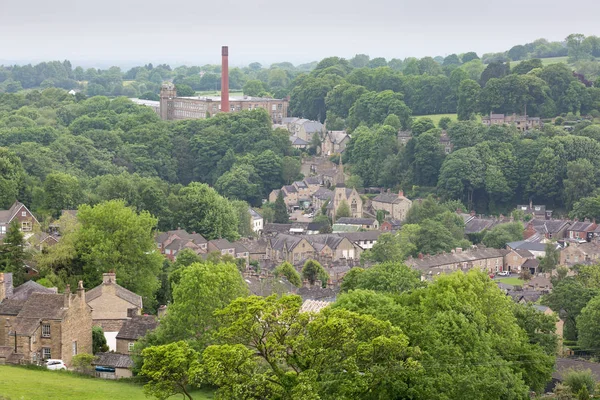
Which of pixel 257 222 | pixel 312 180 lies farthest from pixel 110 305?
pixel 312 180

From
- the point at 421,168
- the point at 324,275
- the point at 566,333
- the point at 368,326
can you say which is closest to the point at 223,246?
the point at 324,275

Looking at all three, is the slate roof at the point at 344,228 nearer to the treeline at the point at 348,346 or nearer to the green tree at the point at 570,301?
the green tree at the point at 570,301

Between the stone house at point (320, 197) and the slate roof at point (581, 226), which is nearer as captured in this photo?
the slate roof at point (581, 226)

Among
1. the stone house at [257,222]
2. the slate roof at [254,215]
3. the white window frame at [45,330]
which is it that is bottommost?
the stone house at [257,222]

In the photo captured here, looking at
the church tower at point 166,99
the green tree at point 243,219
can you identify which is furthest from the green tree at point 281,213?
the church tower at point 166,99

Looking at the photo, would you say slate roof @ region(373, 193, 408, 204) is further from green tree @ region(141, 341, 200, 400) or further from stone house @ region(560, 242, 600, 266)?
green tree @ region(141, 341, 200, 400)

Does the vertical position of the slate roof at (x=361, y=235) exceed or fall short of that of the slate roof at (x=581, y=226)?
it falls short

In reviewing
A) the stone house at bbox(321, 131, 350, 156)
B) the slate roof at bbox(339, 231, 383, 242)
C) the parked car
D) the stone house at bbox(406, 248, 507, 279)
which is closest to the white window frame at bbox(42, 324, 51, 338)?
the parked car
